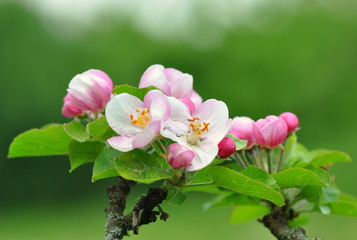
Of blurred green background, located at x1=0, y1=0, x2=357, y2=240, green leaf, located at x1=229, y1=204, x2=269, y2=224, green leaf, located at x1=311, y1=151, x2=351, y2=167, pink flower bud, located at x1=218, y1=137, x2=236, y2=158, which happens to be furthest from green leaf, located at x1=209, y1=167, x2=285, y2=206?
blurred green background, located at x1=0, y1=0, x2=357, y2=240

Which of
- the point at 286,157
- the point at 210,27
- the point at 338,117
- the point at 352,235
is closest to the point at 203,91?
the point at 210,27

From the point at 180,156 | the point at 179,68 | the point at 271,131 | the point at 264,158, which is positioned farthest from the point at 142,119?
the point at 179,68

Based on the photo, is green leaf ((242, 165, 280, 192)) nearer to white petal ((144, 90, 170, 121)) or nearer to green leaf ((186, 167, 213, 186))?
green leaf ((186, 167, 213, 186))

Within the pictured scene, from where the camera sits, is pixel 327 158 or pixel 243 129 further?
pixel 327 158

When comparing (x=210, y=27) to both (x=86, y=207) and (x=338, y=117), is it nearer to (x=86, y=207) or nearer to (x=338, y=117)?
(x=338, y=117)

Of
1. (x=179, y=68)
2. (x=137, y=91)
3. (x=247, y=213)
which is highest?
(x=179, y=68)

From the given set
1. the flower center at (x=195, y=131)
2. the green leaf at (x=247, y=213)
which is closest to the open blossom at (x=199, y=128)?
the flower center at (x=195, y=131)

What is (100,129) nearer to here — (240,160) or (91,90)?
(91,90)

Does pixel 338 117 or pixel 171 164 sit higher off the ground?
pixel 338 117
